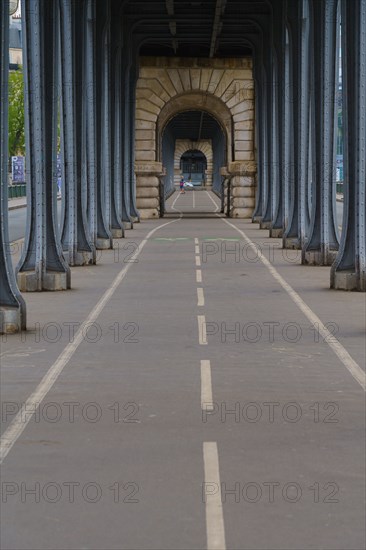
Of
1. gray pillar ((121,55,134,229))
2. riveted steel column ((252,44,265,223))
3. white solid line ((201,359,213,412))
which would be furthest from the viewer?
riveted steel column ((252,44,265,223))

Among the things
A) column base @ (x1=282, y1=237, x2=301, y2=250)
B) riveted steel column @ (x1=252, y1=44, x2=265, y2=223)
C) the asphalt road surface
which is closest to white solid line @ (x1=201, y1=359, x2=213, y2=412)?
the asphalt road surface

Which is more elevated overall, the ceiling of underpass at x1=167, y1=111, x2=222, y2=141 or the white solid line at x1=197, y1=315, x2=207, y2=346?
the ceiling of underpass at x1=167, y1=111, x2=222, y2=141

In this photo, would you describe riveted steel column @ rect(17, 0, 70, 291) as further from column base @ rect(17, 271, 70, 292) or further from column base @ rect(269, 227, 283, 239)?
column base @ rect(269, 227, 283, 239)

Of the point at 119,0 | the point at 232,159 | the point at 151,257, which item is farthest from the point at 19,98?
the point at 151,257

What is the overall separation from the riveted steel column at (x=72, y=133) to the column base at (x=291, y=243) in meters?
7.80

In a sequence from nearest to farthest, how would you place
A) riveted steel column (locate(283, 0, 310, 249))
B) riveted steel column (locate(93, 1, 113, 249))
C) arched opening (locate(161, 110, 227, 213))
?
riveted steel column (locate(283, 0, 310, 249)), riveted steel column (locate(93, 1, 113, 249)), arched opening (locate(161, 110, 227, 213))

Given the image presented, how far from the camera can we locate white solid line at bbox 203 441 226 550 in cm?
795

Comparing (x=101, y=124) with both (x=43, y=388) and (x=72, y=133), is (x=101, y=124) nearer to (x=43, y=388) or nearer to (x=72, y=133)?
(x=72, y=133)

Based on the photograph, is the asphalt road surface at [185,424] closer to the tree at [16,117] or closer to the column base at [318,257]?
the column base at [318,257]

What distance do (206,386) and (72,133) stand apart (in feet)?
68.0

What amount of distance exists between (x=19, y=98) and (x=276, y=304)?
104966 millimetres

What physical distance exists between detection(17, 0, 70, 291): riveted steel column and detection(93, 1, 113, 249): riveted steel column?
13.4m

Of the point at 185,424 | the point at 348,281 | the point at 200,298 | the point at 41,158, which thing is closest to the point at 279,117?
the point at 41,158

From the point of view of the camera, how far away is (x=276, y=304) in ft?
74.6
